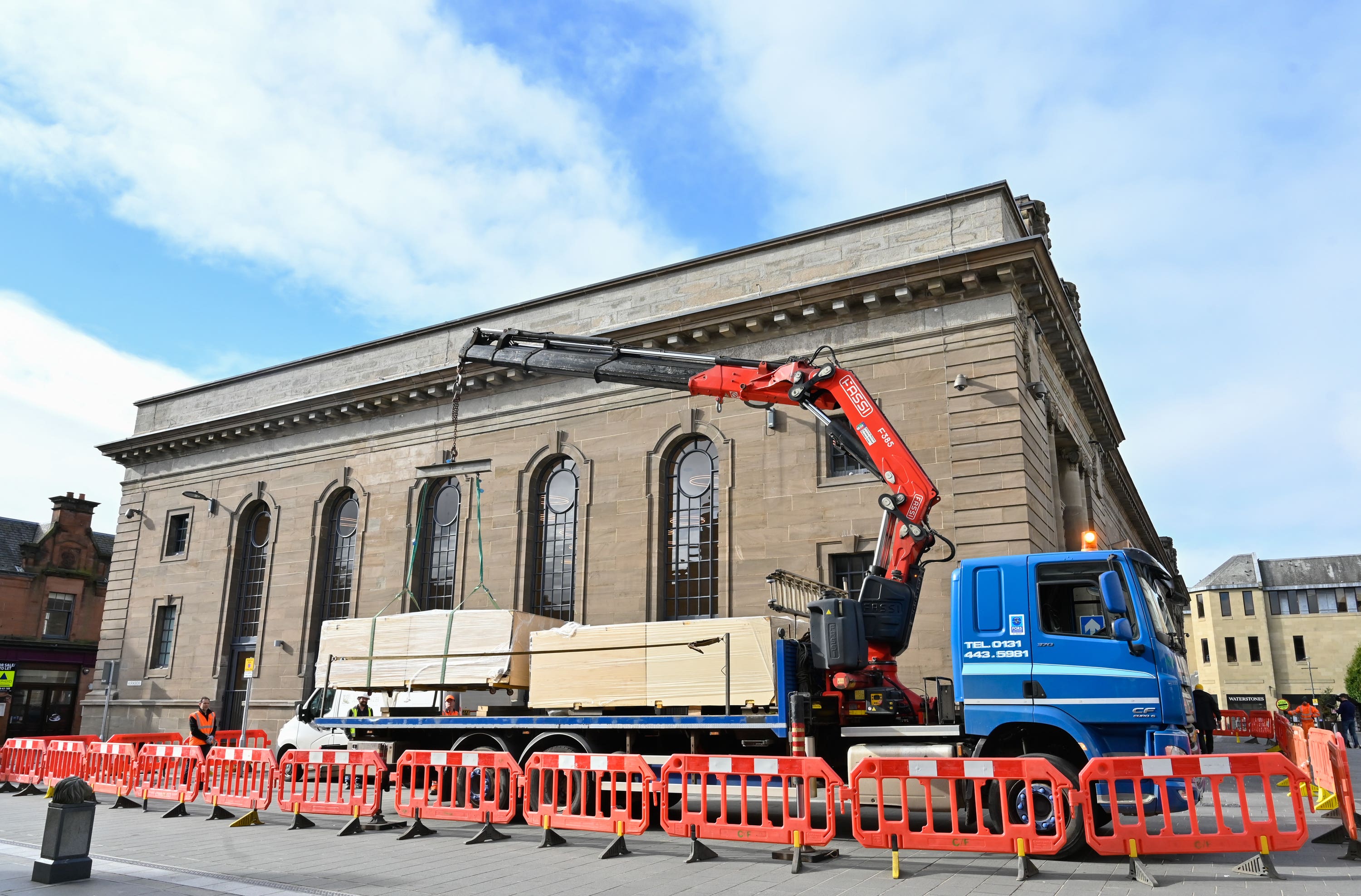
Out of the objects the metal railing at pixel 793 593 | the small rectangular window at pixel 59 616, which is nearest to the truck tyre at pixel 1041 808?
the metal railing at pixel 793 593

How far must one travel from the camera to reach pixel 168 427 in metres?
31.5

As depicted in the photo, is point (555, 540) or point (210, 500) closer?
point (555, 540)

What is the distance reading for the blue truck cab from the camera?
946 cm

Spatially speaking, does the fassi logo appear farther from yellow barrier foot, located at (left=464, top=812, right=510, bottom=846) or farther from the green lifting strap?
the green lifting strap

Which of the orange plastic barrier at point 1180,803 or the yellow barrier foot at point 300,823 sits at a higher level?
the orange plastic barrier at point 1180,803

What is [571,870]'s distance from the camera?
29.8 feet

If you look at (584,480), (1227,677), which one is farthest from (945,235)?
(1227,677)

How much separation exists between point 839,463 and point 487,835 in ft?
35.8

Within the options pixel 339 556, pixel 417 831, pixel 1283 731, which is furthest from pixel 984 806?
pixel 339 556

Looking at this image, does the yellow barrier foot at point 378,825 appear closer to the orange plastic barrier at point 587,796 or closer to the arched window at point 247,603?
the orange plastic barrier at point 587,796

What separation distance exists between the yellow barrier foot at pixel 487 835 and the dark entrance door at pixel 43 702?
36221 mm

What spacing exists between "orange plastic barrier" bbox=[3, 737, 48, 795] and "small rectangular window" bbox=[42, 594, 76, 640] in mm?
30865

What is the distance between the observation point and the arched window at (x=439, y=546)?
966 inches

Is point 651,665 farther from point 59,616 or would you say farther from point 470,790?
point 59,616
